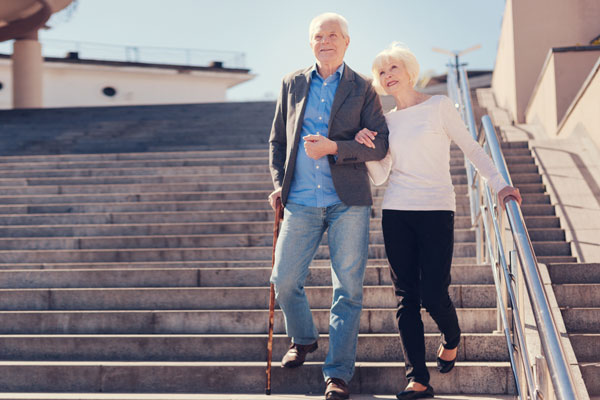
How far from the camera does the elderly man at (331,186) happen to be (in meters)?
3.12

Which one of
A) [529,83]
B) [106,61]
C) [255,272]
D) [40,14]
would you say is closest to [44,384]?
[255,272]

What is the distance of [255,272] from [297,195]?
1582 mm

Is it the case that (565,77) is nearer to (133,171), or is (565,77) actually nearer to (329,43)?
(133,171)

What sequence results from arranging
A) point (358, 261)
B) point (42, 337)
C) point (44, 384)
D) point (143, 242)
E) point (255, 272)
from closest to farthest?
point (358, 261), point (44, 384), point (42, 337), point (255, 272), point (143, 242)

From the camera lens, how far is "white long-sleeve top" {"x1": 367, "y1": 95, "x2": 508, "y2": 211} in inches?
122

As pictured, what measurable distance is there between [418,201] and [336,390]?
3.22 ft

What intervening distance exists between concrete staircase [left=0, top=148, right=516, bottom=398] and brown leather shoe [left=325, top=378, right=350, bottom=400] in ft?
1.13

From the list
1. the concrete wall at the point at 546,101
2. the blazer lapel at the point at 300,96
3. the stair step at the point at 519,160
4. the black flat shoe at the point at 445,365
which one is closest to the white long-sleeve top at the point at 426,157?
the blazer lapel at the point at 300,96

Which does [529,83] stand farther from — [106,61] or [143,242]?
[106,61]

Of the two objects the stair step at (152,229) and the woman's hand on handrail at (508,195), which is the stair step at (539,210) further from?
the woman's hand on handrail at (508,195)

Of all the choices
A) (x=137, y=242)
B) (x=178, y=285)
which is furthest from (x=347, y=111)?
(x=137, y=242)

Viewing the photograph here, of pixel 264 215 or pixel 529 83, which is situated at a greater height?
pixel 529 83

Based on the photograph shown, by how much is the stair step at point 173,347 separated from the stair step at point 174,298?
485 mm

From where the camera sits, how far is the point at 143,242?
5.70m
